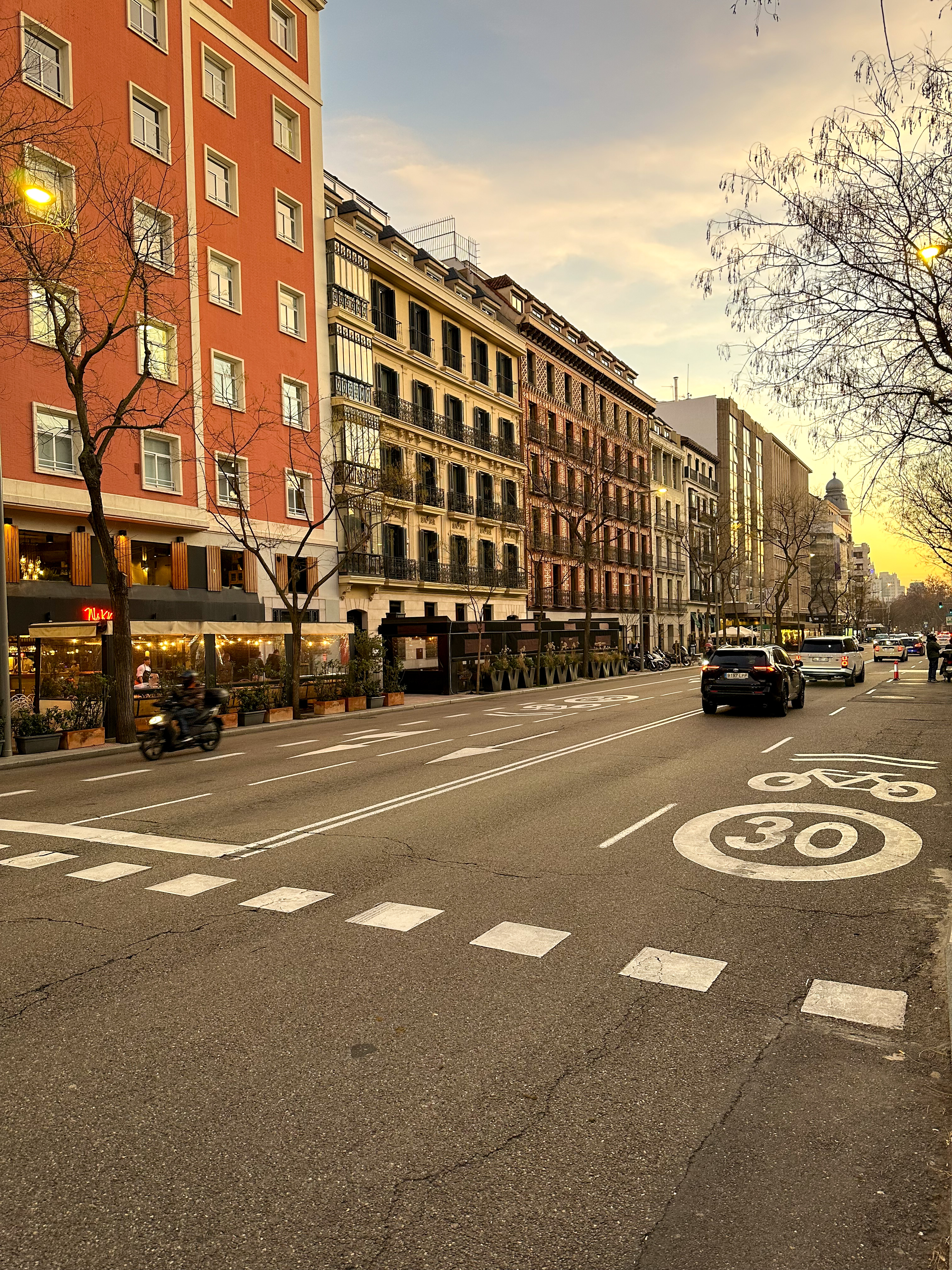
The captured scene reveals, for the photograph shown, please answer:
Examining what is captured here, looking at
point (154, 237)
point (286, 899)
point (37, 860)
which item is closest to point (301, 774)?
point (37, 860)

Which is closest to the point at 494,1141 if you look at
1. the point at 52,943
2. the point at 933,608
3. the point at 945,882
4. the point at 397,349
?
the point at 52,943

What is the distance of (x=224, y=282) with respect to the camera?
27.6m

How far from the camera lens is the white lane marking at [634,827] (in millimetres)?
7789

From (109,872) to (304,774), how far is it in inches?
214

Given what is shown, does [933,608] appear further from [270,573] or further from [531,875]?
[531,875]

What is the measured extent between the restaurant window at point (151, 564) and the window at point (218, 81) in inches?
587

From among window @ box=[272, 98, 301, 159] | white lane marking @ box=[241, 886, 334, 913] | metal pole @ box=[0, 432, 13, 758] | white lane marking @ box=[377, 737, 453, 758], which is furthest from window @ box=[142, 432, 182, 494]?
white lane marking @ box=[241, 886, 334, 913]

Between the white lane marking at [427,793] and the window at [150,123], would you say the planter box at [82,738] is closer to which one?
the white lane marking at [427,793]

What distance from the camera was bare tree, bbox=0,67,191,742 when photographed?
14781 millimetres

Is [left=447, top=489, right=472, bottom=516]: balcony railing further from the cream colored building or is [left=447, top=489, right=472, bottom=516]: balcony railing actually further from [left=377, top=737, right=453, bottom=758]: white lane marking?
[left=377, top=737, right=453, bottom=758]: white lane marking

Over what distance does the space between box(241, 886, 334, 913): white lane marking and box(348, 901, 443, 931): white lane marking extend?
1.56ft

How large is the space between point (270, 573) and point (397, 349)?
57.9ft

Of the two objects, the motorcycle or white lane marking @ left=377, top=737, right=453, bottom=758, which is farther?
the motorcycle

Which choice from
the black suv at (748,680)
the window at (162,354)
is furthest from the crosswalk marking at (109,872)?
the window at (162,354)
